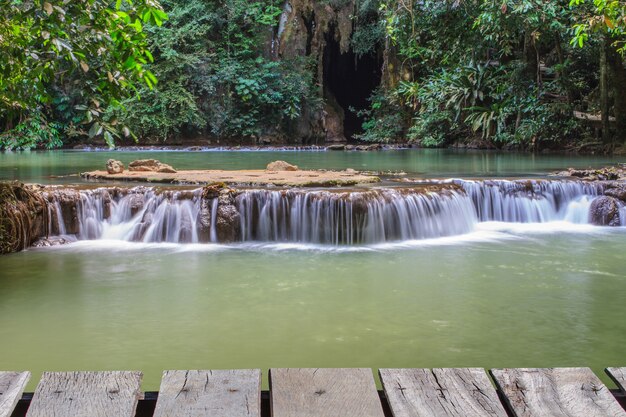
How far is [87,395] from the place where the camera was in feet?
5.71

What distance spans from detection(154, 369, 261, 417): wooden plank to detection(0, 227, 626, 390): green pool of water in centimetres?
201

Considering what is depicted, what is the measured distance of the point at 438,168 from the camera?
12.6 metres

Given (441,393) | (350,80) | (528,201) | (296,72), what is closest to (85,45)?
(441,393)

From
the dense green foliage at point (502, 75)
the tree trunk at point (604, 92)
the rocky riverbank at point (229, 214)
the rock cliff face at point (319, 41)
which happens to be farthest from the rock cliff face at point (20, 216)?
the rock cliff face at point (319, 41)

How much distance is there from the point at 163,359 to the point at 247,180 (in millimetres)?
5068

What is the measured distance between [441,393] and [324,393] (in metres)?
0.31

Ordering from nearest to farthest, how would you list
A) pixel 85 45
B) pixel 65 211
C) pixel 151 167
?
pixel 85 45, pixel 65 211, pixel 151 167

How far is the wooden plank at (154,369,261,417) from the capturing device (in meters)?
1.66

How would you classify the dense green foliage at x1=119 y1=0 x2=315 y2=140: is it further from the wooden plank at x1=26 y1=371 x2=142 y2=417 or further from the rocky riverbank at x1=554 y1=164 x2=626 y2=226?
the wooden plank at x1=26 y1=371 x2=142 y2=417

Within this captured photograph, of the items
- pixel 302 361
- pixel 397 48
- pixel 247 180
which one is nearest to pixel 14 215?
pixel 247 180

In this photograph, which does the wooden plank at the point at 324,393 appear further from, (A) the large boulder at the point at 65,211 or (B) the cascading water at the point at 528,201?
(B) the cascading water at the point at 528,201

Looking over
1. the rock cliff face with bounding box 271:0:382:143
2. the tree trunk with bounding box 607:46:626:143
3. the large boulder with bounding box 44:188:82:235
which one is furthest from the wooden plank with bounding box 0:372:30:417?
the rock cliff face with bounding box 271:0:382:143

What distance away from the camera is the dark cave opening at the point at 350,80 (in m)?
28.2

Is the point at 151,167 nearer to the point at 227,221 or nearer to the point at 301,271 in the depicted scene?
the point at 227,221
